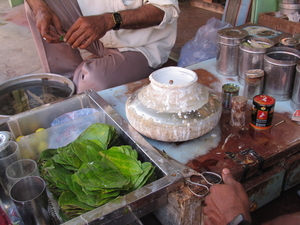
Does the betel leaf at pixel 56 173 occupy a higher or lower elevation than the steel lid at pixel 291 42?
lower

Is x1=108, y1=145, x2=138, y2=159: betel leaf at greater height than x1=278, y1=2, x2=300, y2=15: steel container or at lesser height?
lesser

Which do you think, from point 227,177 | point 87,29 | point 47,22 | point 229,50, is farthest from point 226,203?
point 47,22

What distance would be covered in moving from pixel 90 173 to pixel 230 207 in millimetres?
564

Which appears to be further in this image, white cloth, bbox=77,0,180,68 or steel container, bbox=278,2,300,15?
steel container, bbox=278,2,300,15

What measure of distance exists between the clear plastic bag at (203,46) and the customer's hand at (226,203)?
5.92 feet

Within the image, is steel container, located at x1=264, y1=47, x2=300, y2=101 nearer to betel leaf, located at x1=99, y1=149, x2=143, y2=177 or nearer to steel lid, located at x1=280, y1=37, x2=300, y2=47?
steel lid, located at x1=280, y1=37, x2=300, y2=47

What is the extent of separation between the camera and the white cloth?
7.86 feet

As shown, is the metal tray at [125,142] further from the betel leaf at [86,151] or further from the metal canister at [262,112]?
the metal canister at [262,112]

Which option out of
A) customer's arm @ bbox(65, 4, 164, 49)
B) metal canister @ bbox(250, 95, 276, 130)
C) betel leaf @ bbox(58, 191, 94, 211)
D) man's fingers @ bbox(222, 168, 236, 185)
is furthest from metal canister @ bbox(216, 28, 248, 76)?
betel leaf @ bbox(58, 191, 94, 211)

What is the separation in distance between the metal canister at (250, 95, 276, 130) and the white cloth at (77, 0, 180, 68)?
112cm

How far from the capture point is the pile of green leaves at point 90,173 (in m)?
1.16

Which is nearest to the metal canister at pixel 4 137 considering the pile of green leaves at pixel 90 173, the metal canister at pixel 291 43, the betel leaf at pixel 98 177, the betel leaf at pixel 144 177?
the pile of green leaves at pixel 90 173

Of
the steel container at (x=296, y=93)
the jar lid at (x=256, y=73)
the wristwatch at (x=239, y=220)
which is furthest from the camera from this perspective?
the jar lid at (x=256, y=73)

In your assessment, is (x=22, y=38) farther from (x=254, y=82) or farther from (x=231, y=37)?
(x=254, y=82)
